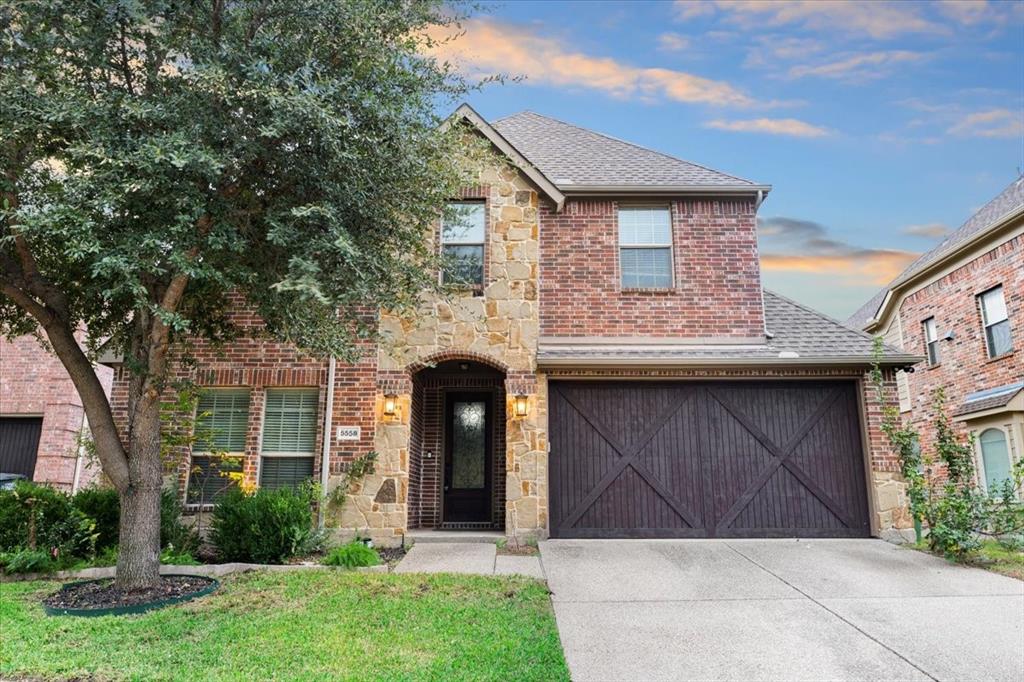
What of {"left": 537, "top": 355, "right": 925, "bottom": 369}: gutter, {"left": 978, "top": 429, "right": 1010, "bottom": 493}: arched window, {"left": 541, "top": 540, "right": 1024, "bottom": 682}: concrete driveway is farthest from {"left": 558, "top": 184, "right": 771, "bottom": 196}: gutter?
{"left": 978, "top": 429, "right": 1010, "bottom": 493}: arched window

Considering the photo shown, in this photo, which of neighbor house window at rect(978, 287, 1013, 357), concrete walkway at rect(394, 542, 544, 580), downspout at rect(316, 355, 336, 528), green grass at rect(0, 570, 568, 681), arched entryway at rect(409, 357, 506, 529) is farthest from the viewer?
neighbor house window at rect(978, 287, 1013, 357)

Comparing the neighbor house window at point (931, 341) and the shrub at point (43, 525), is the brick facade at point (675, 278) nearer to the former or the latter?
the shrub at point (43, 525)

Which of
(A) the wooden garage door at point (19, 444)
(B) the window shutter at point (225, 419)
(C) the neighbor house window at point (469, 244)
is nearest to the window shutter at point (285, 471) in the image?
(B) the window shutter at point (225, 419)

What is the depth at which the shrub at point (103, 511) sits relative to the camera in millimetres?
7652

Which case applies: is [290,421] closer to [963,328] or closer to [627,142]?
[627,142]

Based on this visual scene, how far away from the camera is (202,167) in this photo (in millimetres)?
4980

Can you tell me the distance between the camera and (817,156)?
575 inches

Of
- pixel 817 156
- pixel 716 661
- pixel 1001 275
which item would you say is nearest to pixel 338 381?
pixel 716 661

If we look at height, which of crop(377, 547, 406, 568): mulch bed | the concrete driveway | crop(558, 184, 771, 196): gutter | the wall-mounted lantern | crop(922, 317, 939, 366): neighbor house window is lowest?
the concrete driveway

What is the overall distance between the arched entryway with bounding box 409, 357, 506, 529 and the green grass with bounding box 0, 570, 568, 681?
3.96 m

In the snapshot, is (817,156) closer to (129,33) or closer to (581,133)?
(581,133)

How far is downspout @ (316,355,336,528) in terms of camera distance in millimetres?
8445

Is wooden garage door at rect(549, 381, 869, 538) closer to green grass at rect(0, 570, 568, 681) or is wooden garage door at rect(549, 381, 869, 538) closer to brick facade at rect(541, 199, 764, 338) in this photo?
brick facade at rect(541, 199, 764, 338)

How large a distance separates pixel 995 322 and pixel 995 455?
2871 mm
